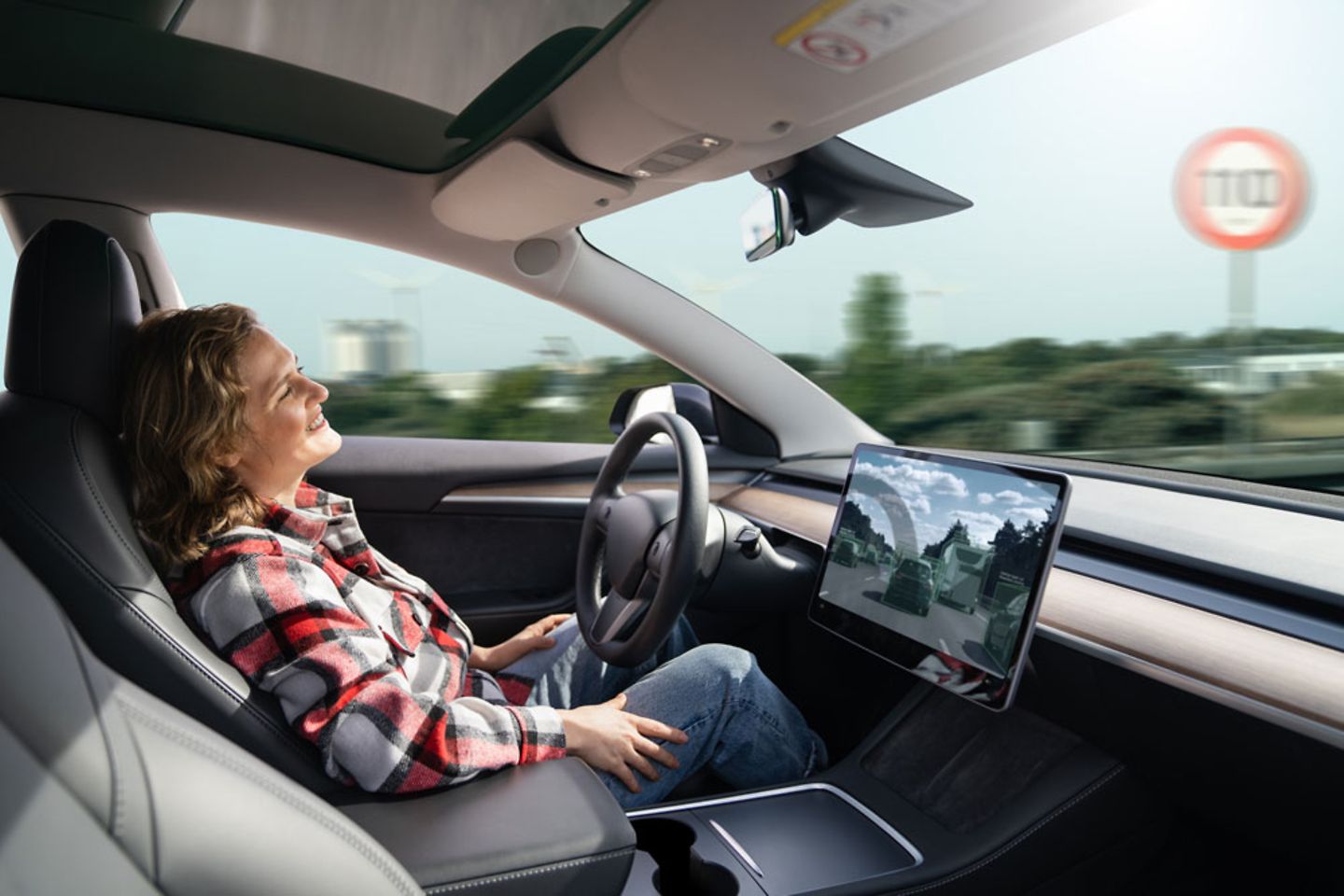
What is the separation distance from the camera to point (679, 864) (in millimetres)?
1777

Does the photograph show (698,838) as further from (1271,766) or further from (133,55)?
(133,55)

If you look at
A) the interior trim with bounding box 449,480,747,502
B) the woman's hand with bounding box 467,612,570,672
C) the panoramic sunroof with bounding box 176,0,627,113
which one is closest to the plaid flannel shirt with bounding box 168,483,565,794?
the woman's hand with bounding box 467,612,570,672

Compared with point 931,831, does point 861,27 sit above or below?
above

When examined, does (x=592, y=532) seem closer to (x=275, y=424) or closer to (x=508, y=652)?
(x=508, y=652)

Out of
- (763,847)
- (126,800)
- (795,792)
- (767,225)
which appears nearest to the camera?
(126,800)

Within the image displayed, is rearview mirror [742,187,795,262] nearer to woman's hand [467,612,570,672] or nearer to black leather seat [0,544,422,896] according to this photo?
woman's hand [467,612,570,672]

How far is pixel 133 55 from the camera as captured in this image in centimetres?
224

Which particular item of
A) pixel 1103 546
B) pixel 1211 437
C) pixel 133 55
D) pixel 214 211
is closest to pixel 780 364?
pixel 1211 437

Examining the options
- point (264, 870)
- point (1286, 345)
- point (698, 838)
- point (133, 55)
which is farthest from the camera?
point (1286, 345)

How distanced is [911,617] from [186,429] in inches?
47.9

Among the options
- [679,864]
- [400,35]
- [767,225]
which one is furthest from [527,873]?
[400,35]

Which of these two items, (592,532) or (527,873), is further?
(592,532)

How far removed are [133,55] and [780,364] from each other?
69.7 inches

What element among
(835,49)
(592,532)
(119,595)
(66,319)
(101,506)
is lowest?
(592,532)
